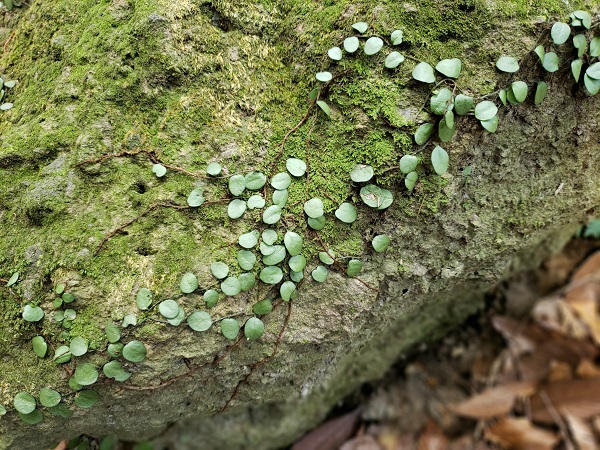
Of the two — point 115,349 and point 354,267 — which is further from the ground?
point 354,267

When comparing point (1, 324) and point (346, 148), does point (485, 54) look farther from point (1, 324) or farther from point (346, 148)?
point (1, 324)

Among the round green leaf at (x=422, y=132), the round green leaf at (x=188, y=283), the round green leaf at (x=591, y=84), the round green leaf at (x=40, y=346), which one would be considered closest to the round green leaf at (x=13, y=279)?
the round green leaf at (x=40, y=346)

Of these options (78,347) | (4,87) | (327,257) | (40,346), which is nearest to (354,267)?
(327,257)

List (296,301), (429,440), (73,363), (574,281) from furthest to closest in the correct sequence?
(296,301), (73,363), (429,440), (574,281)

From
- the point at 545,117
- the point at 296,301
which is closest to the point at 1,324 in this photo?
the point at 296,301

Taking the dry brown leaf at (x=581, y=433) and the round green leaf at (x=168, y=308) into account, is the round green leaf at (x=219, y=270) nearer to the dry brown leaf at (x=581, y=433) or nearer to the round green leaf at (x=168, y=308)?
the round green leaf at (x=168, y=308)

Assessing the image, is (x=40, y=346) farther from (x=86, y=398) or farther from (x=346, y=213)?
(x=346, y=213)
